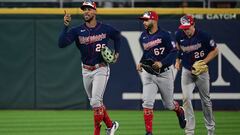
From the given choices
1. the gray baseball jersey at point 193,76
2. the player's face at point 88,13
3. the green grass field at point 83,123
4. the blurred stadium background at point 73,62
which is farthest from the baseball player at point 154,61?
the blurred stadium background at point 73,62

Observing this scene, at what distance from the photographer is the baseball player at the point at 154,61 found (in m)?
10.5

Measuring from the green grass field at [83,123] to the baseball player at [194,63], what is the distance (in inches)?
37.7

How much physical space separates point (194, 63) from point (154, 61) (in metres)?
0.76

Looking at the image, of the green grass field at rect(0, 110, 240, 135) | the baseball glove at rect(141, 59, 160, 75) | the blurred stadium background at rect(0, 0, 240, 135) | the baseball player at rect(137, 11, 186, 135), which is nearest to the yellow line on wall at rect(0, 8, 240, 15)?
the blurred stadium background at rect(0, 0, 240, 135)

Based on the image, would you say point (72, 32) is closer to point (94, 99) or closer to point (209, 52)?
point (94, 99)

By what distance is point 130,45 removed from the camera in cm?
1677

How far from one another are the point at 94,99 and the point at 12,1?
8061 mm

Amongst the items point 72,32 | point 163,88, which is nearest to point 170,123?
point 163,88

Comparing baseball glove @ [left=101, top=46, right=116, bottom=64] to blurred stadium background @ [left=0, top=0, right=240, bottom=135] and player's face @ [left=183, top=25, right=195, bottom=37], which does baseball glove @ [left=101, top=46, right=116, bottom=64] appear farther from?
blurred stadium background @ [left=0, top=0, right=240, bottom=135]

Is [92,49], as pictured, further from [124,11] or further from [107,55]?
[124,11]

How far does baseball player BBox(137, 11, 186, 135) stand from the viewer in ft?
34.5

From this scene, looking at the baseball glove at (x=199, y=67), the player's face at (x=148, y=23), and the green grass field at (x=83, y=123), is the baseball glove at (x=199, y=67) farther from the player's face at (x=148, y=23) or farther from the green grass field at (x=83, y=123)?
the green grass field at (x=83, y=123)

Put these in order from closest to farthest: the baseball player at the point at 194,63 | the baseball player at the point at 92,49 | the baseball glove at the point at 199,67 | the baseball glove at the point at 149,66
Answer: the baseball player at the point at 92,49
the baseball glove at the point at 149,66
the baseball glove at the point at 199,67
the baseball player at the point at 194,63

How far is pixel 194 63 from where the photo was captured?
1089 cm
